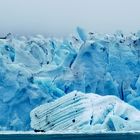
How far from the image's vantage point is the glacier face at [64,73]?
26.1m

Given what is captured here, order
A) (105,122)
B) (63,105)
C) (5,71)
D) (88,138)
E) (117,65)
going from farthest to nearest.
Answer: (117,65), (5,71), (63,105), (105,122), (88,138)

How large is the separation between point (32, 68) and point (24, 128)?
486 centimetres

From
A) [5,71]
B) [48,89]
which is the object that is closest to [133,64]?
[48,89]

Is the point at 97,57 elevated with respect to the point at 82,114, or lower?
elevated

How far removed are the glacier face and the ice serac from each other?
146cm

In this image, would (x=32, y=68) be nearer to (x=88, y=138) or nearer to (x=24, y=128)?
(x=24, y=128)

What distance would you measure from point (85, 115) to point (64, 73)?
171 inches

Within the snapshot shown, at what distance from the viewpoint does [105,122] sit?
75.9ft

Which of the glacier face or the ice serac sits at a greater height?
the glacier face

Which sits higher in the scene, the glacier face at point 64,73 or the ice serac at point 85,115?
the glacier face at point 64,73

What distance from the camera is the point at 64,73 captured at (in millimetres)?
27891

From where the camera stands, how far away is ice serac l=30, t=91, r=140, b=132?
2358cm

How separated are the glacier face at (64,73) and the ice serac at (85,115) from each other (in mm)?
1462

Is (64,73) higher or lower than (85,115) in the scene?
higher
